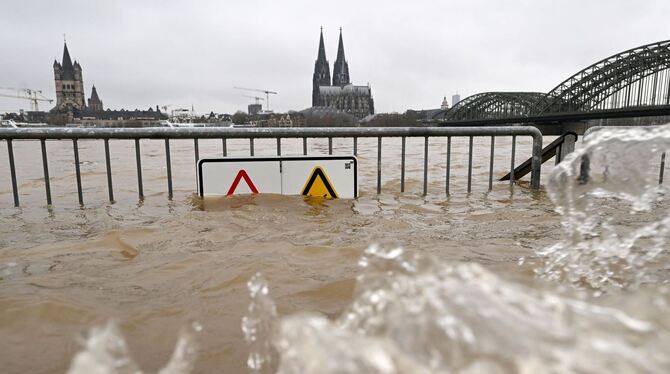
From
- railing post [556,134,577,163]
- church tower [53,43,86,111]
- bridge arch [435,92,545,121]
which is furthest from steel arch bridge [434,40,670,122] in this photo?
church tower [53,43,86,111]

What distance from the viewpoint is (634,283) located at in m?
2.45

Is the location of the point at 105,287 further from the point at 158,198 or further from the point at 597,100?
the point at 597,100

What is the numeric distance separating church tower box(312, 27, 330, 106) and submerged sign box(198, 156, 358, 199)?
134256 millimetres

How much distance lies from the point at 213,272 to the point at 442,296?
1757 millimetres

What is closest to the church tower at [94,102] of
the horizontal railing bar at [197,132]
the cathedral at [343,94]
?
the cathedral at [343,94]

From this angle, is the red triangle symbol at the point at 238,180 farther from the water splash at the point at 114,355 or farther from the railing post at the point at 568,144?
the railing post at the point at 568,144

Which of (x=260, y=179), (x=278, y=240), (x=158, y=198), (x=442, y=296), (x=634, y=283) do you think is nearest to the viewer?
(x=442, y=296)

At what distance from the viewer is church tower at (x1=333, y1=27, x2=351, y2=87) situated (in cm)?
13662

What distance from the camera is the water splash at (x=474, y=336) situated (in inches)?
43.6

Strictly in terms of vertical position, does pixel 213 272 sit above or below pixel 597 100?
below

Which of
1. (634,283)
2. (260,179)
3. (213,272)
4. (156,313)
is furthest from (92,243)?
(634,283)

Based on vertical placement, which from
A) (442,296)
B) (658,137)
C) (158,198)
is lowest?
(158,198)

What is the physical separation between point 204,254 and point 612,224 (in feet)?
11.6

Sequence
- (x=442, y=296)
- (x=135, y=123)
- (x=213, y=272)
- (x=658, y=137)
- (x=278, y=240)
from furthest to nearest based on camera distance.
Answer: (x=135, y=123), (x=278, y=240), (x=658, y=137), (x=213, y=272), (x=442, y=296)
